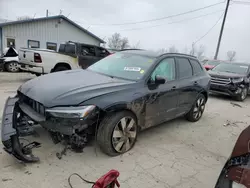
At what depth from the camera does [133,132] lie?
3291 millimetres

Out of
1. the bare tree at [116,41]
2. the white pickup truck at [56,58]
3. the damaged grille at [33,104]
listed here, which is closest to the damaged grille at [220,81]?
the white pickup truck at [56,58]

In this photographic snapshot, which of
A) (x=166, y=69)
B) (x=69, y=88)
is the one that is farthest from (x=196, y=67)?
(x=69, y=88)

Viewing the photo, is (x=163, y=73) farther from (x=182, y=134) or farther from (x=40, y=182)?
(x=40, y=182)

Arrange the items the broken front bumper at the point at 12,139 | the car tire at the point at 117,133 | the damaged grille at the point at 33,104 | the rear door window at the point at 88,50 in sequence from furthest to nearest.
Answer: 1. the rear door window at the point at 88,50
2. the car tire at the point at 117,133
3. the damaged grille at the point at 33,104
4. the broken front bumper at the point at 12,139

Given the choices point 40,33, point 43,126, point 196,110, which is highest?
point 40,33

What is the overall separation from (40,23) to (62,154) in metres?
16.4

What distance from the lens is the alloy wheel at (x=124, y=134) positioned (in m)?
3.03

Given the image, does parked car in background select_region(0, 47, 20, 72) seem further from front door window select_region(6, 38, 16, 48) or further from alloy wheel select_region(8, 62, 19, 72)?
front door window select_region(6, 38, 16, 48)

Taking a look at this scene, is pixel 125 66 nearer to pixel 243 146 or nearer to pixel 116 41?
pixel 243 146

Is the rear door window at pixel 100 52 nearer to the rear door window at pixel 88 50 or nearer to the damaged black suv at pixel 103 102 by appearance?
the rear door window at pixel 88 50

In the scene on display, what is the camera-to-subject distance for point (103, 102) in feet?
9.10

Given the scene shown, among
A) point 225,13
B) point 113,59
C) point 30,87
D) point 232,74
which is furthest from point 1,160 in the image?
point 225,13

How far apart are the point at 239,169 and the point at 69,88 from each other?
2228mm

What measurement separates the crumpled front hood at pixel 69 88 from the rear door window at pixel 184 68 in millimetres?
1500
